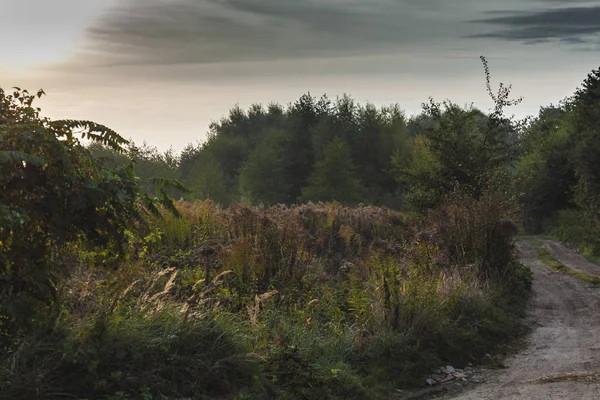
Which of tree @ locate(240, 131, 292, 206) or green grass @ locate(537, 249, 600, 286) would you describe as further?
tree @ locate(240, 131, 292, 206)

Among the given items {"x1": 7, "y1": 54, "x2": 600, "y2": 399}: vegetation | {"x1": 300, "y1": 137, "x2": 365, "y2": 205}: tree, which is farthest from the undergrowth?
{"x1": 300, "y1": 137, "x2": 365, "y2": 205}: tree

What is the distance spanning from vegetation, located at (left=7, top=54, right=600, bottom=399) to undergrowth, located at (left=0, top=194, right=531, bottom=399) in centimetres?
3

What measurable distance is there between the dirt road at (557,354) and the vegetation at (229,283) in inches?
23.0

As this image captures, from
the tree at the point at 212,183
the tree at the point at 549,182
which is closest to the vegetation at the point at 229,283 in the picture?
the tree at the point at 549,182

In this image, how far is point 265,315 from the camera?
9492 millimetres

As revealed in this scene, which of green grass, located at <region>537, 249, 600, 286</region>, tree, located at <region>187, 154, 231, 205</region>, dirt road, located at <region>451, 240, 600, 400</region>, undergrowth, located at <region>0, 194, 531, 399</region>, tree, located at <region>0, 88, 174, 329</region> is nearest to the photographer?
tree, located at <region>0, 88, 174, 329</region>

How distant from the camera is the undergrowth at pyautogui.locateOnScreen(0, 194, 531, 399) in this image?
21.6 feet

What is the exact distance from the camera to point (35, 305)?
622 cm

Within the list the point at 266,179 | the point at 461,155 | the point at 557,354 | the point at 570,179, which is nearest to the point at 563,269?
the point at 461,155

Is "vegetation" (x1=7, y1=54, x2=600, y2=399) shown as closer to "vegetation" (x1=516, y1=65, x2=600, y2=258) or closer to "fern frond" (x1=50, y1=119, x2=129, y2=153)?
"fern frond" (x1=50, y1=119, x2=129, y2=153)

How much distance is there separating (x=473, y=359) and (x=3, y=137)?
735 centimetres

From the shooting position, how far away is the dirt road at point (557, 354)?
829 cm

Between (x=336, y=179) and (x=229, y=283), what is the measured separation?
44.0 m

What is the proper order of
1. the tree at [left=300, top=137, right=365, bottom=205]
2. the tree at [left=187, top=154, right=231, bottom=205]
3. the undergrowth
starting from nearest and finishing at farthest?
the undergrowth, the tree at [left=300, top=137, right=365, bottom=205], the tree at [left=187, top=154, right=231, bottom=205]
